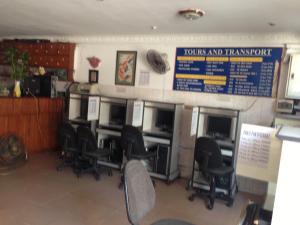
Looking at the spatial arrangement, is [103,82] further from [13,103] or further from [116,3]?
[116,3]

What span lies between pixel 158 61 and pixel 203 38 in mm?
858

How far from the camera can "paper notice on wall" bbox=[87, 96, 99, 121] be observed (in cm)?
454

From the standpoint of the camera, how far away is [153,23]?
383 centimetres

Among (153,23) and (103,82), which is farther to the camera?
(103,82)

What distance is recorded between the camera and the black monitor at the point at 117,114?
4.89 m

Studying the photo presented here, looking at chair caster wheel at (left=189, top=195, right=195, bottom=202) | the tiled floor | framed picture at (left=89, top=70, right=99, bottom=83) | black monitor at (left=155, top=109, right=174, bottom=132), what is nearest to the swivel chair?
the tiled floor

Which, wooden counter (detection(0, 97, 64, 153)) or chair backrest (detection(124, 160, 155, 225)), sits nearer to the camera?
chair backrest (detection(124, 160, 155, 225))

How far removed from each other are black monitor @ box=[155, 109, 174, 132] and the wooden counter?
2.28 m

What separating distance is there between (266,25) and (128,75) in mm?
2565

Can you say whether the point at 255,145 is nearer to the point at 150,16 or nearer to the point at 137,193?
the point at 137,193

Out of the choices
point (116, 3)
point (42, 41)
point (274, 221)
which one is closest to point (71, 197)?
point (116, 3)

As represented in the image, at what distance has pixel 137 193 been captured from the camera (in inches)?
67.1

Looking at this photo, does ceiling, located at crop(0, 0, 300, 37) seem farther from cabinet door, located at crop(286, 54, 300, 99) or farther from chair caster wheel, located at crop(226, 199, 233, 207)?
chair caster wheel, located at crop(226, 199, 233, 207)

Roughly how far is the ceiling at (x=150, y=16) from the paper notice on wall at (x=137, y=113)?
4.08 feet
